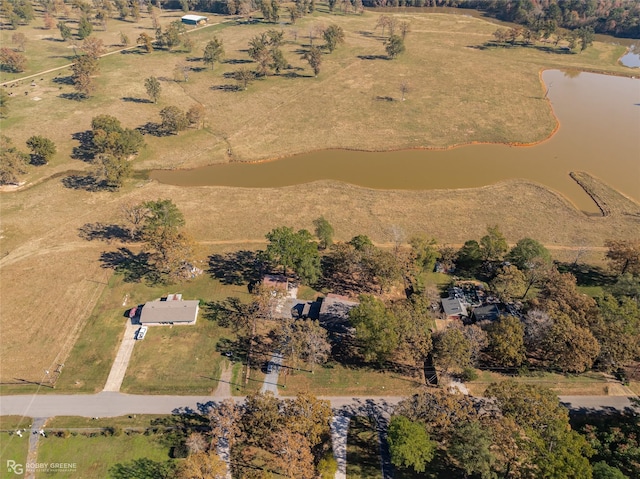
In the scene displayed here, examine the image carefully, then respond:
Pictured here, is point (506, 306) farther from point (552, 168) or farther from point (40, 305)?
point (40, 305)

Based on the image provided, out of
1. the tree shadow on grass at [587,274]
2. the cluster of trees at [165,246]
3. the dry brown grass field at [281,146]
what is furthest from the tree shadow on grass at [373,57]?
the tree shadow on grass at [587,274]

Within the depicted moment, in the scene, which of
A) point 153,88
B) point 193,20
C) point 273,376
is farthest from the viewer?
point 193,20

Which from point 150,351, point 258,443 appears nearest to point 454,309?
point 258,443

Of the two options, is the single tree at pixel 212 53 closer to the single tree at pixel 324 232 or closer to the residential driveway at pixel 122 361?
the single tree at pixel 324 232

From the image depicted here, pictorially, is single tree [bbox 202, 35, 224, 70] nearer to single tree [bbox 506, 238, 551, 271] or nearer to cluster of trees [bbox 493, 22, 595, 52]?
cluster of trees [bbox 493, 22, 595, 52]

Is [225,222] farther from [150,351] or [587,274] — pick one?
[587,274]
